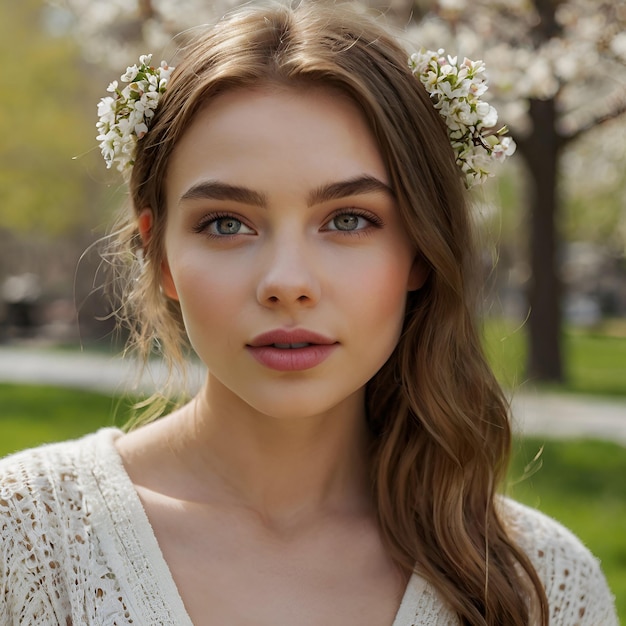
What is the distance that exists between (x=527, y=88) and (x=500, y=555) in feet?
14.1

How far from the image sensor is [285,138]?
202 centimetres

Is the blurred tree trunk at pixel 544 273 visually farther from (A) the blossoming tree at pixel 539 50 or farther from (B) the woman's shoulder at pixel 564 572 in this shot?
(B) the woman's shoulder at pixel 564 572

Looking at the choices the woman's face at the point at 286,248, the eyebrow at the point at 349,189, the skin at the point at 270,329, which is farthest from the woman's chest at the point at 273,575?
the eyebrow at the point at 349,189

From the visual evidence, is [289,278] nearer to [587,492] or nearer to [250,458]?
[250,458]

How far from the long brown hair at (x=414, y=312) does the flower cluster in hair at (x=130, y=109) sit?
1.4 inches

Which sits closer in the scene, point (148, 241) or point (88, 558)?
point (88, 558)

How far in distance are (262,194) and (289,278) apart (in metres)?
0.19

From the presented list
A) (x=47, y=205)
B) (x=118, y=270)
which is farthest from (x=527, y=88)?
(x=47, y=205)

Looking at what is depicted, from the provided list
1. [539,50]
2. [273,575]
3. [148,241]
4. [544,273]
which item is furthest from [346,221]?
[544,273]

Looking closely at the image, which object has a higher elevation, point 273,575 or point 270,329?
point 270,329

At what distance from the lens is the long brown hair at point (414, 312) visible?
2143 millimetres

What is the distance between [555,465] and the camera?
280 inches

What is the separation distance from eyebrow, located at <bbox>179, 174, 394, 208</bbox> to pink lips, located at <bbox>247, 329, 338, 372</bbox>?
0.26 metres

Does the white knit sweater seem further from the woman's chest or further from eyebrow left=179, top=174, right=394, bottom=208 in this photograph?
eyebrow left=179, top=174, right=394, bottom=208
